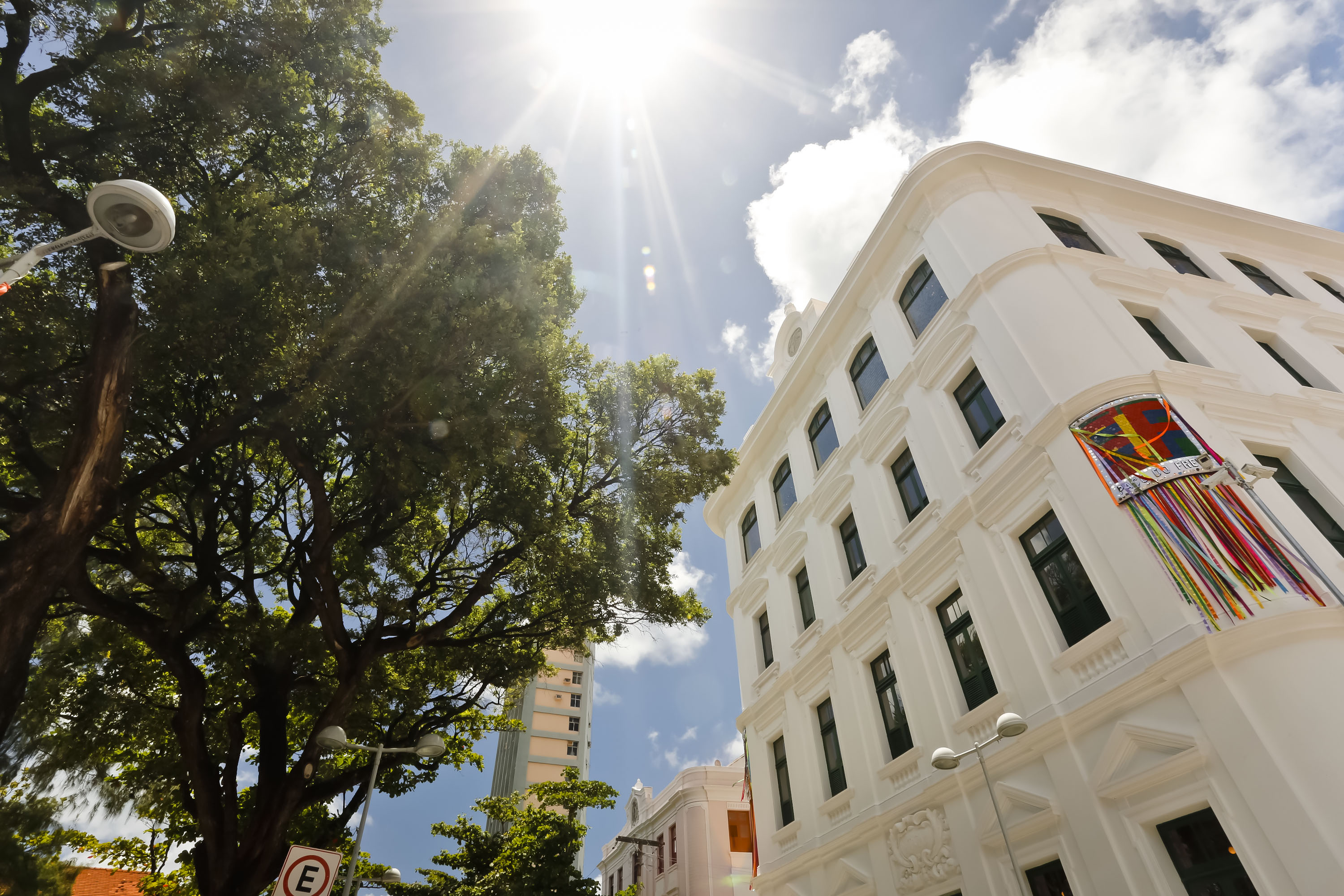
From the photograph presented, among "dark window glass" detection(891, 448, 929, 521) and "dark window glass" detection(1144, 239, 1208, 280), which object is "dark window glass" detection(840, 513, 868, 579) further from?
"dark window glass" detection(1144, 239, 1208, 280)

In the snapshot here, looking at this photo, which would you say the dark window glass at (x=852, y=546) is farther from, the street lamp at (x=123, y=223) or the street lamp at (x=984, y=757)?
the street lamp at (x=123, y=223)

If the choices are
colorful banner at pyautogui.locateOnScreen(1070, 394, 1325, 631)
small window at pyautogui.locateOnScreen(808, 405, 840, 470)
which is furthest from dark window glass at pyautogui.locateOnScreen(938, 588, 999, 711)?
small window at pyautogui.locateOnScreen(808, 405, 840, 470)

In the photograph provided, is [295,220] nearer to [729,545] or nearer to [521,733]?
[729,545]

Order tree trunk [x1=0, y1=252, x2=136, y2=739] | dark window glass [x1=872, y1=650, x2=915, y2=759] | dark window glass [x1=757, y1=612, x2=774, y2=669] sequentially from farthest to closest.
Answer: dark window glass [x1=757, y1=612, x2=774, y2=669], dark window glass [x1=872, y1=650, x2=915, y2=759], tree trunk [x1=0, y1=252, x2=136, y2=739]

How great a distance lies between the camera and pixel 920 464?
45.3 feet

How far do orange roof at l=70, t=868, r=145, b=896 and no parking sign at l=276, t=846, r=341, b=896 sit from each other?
93.3ft

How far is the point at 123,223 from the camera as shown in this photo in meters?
5.22

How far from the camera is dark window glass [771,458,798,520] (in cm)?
1994

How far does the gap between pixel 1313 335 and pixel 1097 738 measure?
11.5 meters

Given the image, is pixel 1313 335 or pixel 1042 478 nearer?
pixel 1042 478

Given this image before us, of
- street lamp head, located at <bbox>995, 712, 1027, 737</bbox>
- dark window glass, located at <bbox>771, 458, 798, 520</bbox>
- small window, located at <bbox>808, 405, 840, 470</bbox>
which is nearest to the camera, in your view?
street lamp head, located at <bbox>995, 712, 1027, 737</bbox>

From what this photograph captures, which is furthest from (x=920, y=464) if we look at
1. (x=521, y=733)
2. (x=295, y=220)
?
(x=521, y=733)

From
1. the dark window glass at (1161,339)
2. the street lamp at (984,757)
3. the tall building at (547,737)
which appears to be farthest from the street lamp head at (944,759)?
the tall building at (547,737)

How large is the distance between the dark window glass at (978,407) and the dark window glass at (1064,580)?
208 cm
